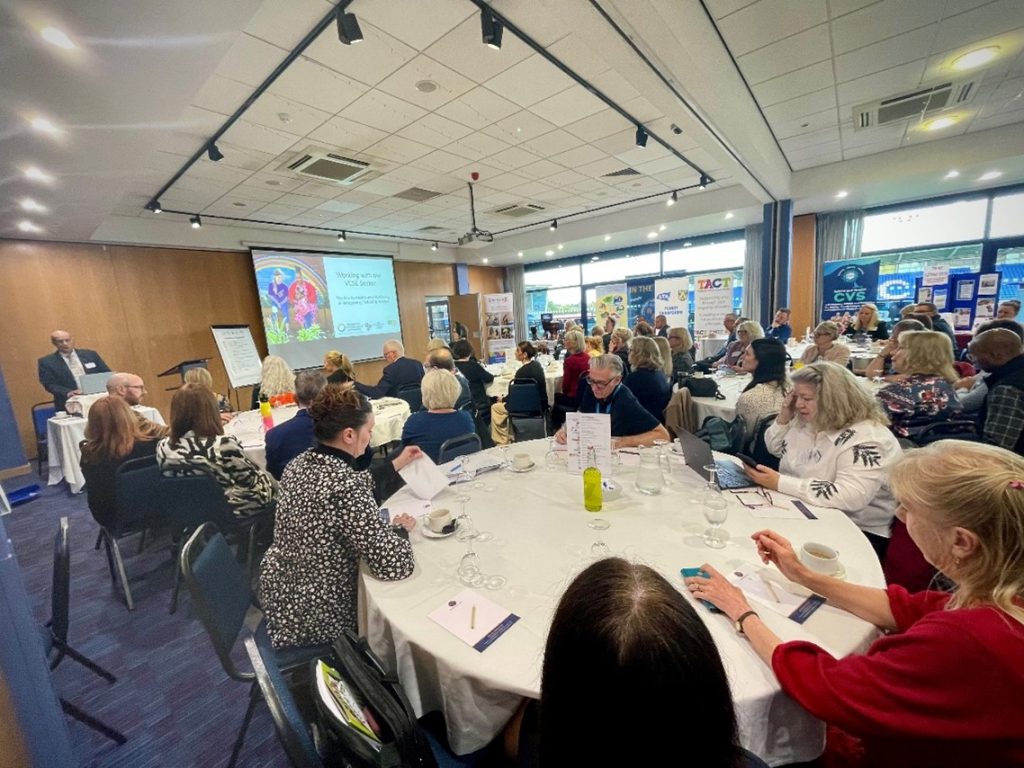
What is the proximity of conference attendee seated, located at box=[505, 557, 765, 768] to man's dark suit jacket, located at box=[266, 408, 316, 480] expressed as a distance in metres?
2.39

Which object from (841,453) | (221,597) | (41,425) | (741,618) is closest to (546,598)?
(741,618)

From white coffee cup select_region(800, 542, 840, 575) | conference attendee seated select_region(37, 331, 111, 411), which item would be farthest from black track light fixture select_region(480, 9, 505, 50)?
conference attendee seated select_region(37, 331, 111, 411)

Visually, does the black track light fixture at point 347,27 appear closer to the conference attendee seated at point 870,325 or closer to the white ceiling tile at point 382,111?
the white ceiling tile at point 382,111

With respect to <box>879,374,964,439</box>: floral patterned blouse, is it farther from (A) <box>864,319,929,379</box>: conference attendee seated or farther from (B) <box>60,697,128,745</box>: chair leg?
(B) <box>60,697,128,745</box>: chair leg

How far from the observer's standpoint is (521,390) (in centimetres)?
439

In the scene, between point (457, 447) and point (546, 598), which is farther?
point (457, 447)

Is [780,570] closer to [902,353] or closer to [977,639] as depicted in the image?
[977,639]

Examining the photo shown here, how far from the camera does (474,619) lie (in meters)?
1.14

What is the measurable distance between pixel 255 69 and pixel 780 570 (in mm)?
4173

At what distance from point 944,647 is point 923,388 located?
2895 mm

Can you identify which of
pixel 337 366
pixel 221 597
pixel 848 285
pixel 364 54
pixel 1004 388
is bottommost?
pixel 221 597

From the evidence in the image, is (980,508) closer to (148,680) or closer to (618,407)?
(618,407)

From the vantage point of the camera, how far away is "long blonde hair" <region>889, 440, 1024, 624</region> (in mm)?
795

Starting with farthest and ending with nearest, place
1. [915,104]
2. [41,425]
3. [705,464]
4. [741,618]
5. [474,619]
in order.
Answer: [41,425] → [915,104] → [705,464] → [474,619] → [741,618]
